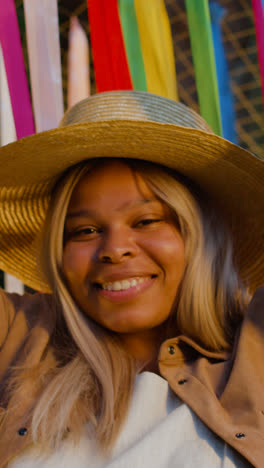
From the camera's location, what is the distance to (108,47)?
73.3 inches

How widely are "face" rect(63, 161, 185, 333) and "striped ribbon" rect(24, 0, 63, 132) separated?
54 centimetres

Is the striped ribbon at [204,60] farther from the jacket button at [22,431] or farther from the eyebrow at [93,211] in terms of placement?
the jacket button at [22,431]

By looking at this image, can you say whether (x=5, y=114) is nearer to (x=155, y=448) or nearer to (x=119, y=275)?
(x=119, y=275)

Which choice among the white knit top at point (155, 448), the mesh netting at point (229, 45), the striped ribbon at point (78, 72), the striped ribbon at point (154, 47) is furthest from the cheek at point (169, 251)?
the mesh netting at point (229, 45)

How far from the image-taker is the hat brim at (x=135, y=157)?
4.35 ft

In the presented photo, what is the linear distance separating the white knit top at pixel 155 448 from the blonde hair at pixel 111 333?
0.05m

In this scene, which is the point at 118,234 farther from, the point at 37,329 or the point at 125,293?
the point at 37,329

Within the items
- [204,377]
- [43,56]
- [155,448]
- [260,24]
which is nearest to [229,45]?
[260,24]

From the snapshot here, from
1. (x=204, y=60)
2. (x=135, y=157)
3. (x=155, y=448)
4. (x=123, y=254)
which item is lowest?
(x=155, y=448)

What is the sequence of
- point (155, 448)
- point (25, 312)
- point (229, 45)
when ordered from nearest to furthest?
1. point (155, 448)
2. point (25, 312)
3. point (229, 45)

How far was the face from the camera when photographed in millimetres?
1347

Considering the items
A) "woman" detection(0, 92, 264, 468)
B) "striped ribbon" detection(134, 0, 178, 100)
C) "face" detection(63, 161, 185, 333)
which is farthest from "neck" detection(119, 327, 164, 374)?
"striped ribbon" detection(134, 0, 178, 100)

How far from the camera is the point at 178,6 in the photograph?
351cm

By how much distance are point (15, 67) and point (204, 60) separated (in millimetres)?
748
